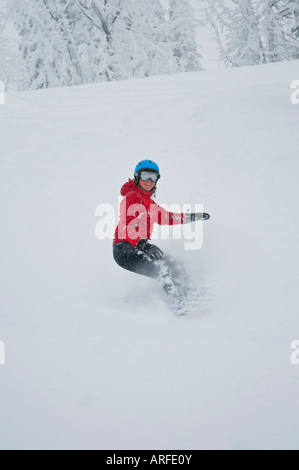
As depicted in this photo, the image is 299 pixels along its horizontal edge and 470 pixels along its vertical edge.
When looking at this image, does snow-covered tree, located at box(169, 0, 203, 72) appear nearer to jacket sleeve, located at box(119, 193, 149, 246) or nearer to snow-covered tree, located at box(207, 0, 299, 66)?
snow-covered tree, located at box(207, 0, 299, 66)

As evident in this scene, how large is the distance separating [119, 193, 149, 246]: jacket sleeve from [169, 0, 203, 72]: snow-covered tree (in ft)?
64.0

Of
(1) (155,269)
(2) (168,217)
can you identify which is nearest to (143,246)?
(1) (155,269)

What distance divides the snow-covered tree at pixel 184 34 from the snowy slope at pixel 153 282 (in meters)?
13.6

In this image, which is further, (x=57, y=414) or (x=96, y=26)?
(x=96, y=26)

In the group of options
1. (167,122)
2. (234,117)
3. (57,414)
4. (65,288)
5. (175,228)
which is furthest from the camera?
(167,122)

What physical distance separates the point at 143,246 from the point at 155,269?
323 mm

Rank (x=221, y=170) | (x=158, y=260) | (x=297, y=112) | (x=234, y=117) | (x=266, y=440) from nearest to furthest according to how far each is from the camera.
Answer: (x=266, y=440), (x=158, y=260), (x=221, y=170), (x=297, y=112), (x=234, y=117)

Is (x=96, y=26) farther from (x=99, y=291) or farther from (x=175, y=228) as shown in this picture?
(x=99, y=291)

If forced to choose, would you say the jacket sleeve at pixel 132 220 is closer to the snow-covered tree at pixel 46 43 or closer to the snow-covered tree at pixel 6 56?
the snow-covered tree at pixel 46 43

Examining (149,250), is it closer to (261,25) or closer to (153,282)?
(153,282)

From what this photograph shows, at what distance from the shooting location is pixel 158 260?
3.54 meters

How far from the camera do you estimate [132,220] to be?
3.60 meters

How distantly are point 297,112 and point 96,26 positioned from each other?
1330 cm

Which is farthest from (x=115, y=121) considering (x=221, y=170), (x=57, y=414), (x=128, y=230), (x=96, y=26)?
(x=96, y=26)
